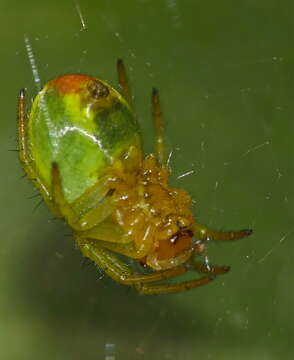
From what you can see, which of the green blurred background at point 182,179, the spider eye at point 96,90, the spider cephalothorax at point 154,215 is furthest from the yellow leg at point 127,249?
the green blurred background at point 182,179

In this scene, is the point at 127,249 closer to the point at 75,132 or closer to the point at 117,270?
the point at 117,270

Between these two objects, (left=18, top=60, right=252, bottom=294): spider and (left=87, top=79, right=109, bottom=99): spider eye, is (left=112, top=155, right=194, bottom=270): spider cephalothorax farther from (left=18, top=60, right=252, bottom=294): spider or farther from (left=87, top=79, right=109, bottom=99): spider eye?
(left=87, top=79, right=109, bottom=99): spider eye

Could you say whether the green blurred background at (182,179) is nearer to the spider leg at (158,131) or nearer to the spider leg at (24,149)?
the spider leg at (158,131)

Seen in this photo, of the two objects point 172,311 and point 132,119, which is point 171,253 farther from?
point 172,311

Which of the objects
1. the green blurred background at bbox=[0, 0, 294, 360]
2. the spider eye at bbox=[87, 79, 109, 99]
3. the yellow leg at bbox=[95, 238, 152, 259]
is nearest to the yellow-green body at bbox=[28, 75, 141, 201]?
the spider eye at bbox=[87, 79, 109, 99]

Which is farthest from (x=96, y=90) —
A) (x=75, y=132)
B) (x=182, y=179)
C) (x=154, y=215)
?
(x=182, y=179)

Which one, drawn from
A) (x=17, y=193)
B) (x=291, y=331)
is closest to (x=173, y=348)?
(x=291, y=331)
